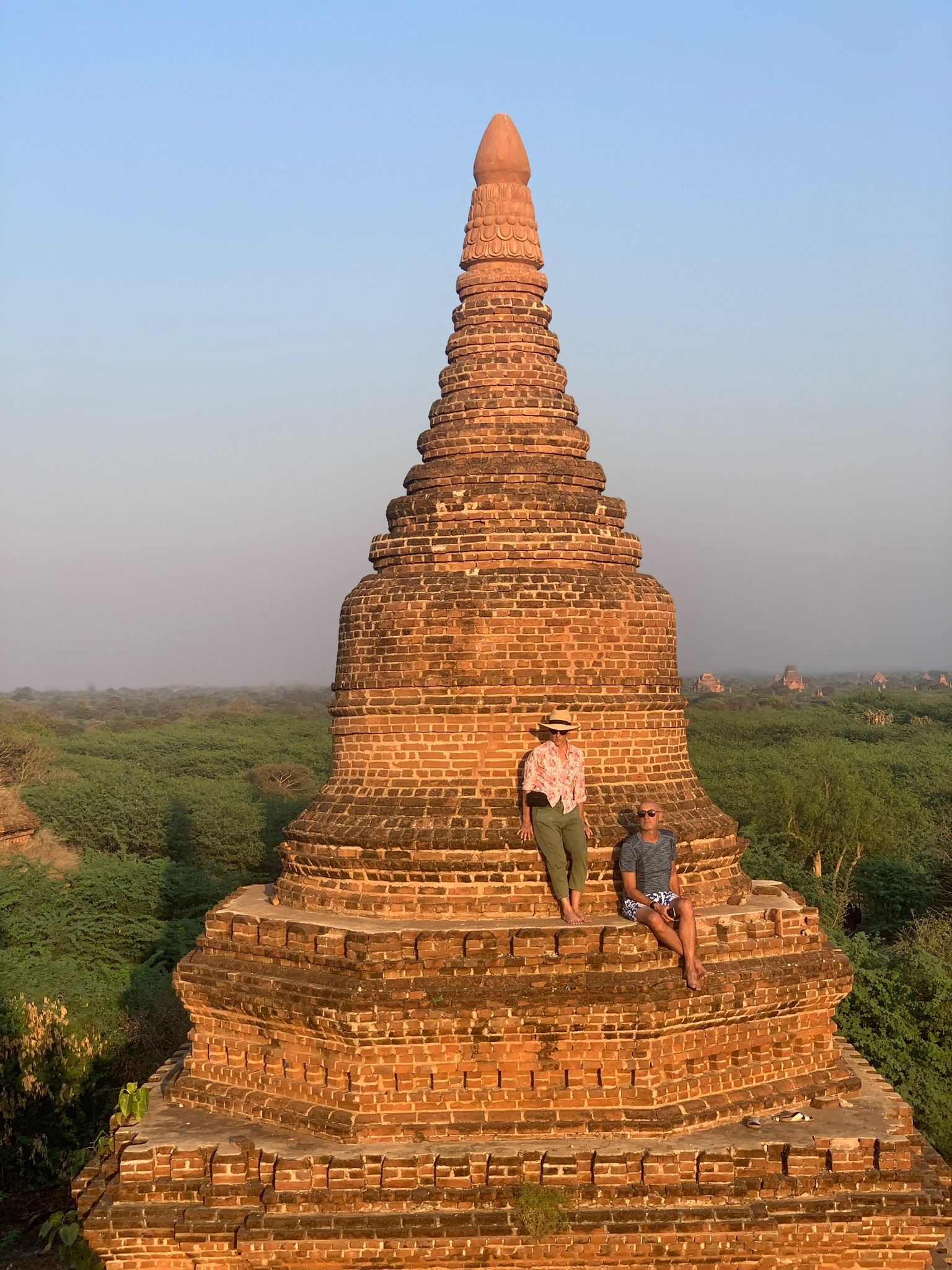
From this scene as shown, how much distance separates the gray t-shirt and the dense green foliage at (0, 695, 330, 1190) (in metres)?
5.92

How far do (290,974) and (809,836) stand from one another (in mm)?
25380

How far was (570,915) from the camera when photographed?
10578mm

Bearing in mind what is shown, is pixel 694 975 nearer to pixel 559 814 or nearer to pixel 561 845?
pixel 561 845

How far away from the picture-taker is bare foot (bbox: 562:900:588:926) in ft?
34.5

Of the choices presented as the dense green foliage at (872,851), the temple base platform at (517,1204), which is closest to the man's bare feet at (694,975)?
the temple base platform at (517,1204)

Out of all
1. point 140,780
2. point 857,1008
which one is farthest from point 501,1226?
point 140,780

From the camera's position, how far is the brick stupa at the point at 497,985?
373 inches

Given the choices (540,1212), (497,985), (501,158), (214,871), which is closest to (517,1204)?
(540,1212)

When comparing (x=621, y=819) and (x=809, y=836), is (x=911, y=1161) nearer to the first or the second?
(x=621, y=819)

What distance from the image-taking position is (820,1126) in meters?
10.2

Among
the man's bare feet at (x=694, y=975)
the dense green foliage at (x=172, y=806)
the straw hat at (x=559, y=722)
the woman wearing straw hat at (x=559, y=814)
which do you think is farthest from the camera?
the dense green foliage at (x=172, y=806)

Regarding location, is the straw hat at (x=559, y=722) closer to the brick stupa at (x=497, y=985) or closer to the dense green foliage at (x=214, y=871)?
the brick stupa at (x=497, y=985)

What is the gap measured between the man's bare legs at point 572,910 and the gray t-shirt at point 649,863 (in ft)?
1.50

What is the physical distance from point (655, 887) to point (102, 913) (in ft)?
56.1
